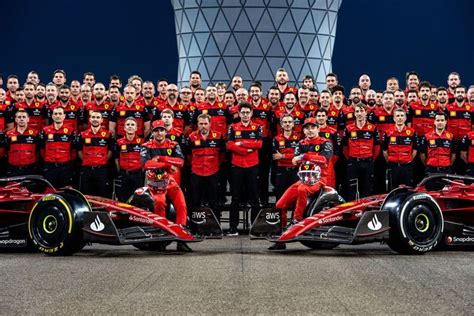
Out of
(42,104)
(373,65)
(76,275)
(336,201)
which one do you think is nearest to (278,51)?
(373,65)

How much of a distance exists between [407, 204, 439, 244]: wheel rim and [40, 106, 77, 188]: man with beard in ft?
22.5

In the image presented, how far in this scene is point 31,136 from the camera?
1510 centimetres

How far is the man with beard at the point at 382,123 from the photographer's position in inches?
625

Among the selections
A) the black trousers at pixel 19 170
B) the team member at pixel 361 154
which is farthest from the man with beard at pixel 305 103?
the black trousers at pixel 19 170

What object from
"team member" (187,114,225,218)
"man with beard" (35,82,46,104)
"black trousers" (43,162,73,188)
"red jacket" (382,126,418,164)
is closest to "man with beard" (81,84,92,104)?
"man with beard" (35,82,46,104)

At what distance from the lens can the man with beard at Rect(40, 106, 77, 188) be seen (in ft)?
49.2

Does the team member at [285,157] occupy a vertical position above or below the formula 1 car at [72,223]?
above

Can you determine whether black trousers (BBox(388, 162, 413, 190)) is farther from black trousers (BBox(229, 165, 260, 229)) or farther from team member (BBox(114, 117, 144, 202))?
team member (BBox(114, 117, 144, 202))

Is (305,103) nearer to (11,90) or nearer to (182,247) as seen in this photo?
(182,247)

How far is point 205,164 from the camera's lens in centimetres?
1509

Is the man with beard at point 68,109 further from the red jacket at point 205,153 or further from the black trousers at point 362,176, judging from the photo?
the black trousers at point 362,176

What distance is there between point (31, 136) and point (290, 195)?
205 inches

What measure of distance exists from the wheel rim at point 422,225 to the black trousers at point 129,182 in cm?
571

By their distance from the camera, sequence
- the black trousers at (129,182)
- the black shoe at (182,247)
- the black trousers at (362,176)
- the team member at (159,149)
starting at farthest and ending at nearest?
the black trousers at (362,176), the black trousers at (129,182), the team member at (159,149), the black shoe at (182,247)
